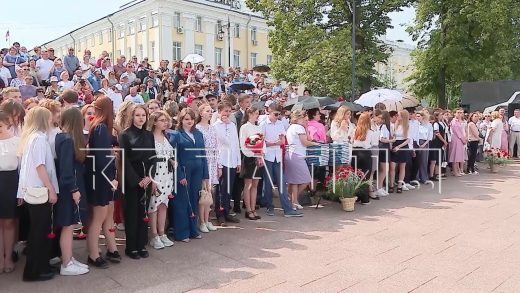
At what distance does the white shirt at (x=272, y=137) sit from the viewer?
7.81 metres

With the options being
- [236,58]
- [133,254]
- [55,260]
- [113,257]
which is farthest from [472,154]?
[236,58]

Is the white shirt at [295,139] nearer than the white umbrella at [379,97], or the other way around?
the white shirt at [295,139]

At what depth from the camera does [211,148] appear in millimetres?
6887

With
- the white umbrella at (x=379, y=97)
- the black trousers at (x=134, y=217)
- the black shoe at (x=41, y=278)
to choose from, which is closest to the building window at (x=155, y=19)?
the white umbrella at (x=379, y=97)

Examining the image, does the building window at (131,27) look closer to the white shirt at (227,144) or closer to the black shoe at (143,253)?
the white shirt at (227,144)

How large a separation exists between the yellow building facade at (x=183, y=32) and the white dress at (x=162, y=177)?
40286 mm

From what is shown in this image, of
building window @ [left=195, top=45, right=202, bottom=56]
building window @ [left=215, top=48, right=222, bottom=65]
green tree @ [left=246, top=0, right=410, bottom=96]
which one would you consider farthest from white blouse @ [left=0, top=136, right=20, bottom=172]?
building window @ [left=215, top=48, right=222, bottom=65]

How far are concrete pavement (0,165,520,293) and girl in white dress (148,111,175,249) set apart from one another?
0.97 ft

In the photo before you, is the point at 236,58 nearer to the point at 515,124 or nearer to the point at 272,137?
the point at 515,124

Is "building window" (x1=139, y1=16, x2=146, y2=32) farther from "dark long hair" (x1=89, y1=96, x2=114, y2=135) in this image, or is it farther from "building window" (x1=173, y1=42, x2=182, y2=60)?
"dark long hair" (x1=89, y1=96, x2=114, y2=135)

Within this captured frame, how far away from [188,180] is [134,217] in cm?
106

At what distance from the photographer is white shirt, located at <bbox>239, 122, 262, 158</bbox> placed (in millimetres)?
7484

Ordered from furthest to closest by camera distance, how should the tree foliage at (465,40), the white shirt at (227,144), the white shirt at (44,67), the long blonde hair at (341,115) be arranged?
the tree foliage at (465,40) < the white shirt at (44,67) < the long blonde hair at (341,115) < the white shirt at (227,144)

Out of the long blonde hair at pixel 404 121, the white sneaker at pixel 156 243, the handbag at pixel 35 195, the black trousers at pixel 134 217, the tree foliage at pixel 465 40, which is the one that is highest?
the tree foliage at pixel 465 40
